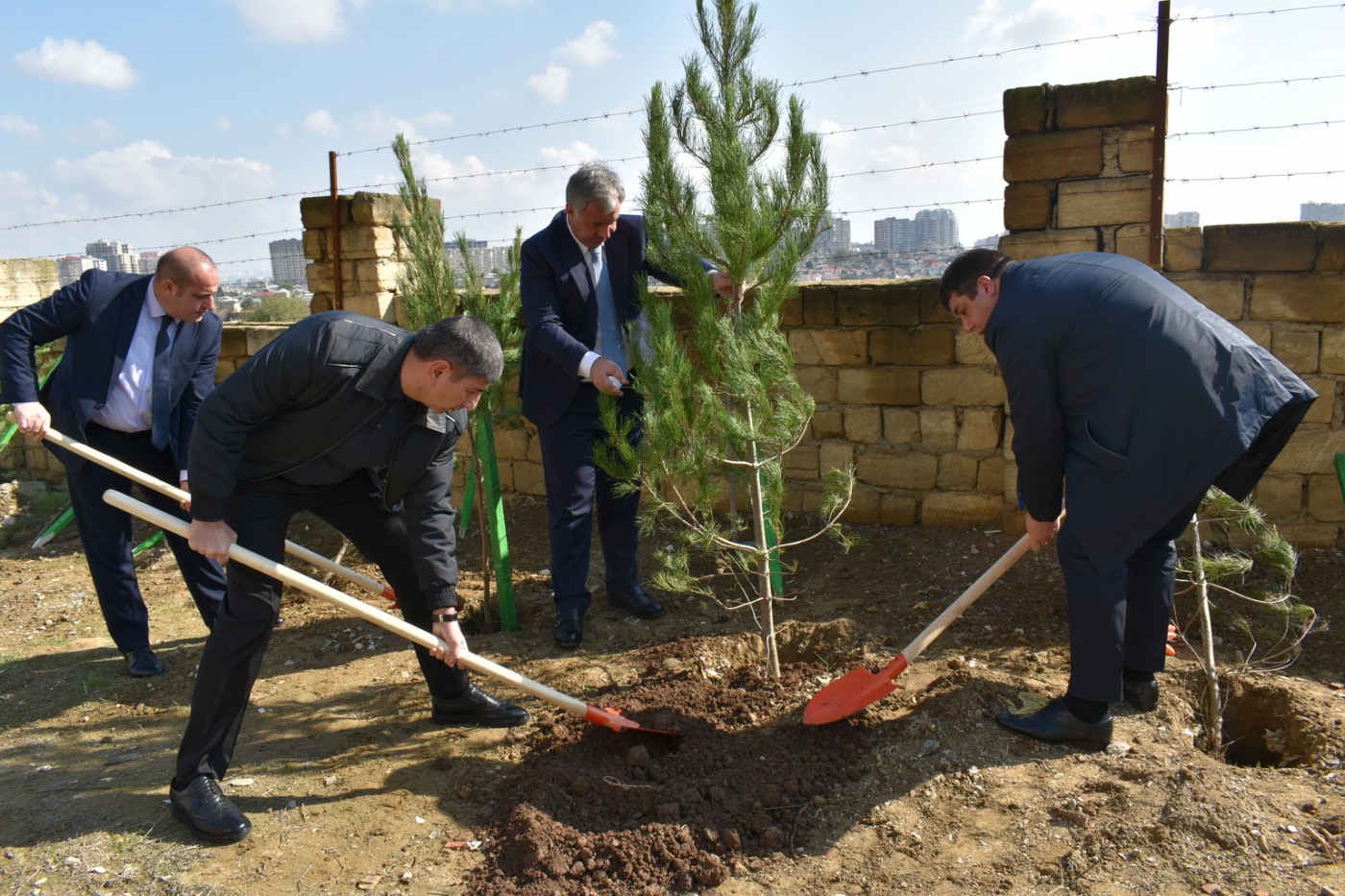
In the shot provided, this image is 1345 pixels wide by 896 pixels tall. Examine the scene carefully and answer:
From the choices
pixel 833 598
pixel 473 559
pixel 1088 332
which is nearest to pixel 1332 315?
pixel 1088 332

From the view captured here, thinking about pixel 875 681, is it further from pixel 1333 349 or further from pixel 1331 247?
pixel 1331 247

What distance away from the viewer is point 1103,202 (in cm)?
482

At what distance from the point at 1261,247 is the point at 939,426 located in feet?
5.77

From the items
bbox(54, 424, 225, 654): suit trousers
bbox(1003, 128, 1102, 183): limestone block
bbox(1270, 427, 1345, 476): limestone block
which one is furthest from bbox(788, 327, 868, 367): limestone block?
bbox(54, 424, 225, 654): suit trousers

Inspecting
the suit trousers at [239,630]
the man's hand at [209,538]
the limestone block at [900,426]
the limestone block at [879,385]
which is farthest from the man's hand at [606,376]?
the limestone block at [900,426]

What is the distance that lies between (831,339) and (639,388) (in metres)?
2.13

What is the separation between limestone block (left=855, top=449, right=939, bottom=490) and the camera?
5629mm

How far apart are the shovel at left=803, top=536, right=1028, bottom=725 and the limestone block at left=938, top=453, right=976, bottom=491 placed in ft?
6.22

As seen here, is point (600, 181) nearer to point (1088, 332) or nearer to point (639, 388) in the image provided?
point (639, 388)

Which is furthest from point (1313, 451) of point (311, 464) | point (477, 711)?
point (311, 464)

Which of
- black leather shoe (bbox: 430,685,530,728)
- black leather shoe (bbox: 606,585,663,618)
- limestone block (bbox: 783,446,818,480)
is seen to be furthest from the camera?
limestone block (bbox: 783,446,818,480)

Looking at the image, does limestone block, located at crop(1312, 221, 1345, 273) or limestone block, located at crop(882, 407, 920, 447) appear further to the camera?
limestone block, located at crop(882, 407, 920, 447)

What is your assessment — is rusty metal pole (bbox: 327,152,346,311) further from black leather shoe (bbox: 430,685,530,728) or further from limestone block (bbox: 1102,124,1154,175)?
limestone block (bbox: 1102,124,1154,175)

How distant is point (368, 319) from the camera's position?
3.33 m
